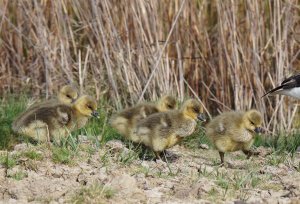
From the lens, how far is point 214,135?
6270mm

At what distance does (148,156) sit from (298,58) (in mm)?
3048

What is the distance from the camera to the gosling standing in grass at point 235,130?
616 centimetres

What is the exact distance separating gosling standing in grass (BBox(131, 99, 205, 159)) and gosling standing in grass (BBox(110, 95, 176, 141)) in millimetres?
353

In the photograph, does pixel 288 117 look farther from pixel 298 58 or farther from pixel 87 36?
pixel 87 36

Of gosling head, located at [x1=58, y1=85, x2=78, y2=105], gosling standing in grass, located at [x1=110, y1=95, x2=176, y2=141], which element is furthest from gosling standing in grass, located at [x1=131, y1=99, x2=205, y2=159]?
gosling head, located at [x1=58, y1=85, x2=78, y2=105]

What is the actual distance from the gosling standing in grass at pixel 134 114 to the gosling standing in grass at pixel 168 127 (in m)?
0.35

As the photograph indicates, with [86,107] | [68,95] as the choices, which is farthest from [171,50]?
[86,107]

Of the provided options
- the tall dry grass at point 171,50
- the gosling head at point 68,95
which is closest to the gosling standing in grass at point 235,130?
the gosling head at point 68,95

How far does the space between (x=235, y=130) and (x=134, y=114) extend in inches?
39.5

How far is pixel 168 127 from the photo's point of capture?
6.14m

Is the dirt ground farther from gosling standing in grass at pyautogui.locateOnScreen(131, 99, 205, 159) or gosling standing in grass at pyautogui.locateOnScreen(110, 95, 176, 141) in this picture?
gosling standing in grass at pyautogui.locateOnScreen(110, 95, 176, 141)

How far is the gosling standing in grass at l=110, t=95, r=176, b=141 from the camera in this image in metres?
6.64

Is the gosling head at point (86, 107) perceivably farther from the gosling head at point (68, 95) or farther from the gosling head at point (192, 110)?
the gosling head at point (192, 110)

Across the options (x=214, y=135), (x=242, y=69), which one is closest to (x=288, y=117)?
(x=242, y=69)
